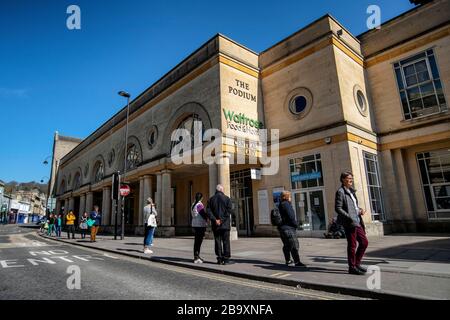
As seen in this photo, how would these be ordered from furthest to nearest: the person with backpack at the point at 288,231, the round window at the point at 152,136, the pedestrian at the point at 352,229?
1. the round window at the point at 152,136
2. the person with backpack at the point at 288,231
3. the pedestrian at the point at 352,229

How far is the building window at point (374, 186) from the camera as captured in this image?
579 inches

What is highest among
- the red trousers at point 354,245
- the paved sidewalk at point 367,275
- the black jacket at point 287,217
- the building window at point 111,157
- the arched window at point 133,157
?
the building window at point 111,157

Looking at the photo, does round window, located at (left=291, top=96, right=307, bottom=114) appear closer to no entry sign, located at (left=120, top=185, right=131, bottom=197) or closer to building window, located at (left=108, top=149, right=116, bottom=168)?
no entry sign, located at (left=120, top=185, right=131, bottom=197)

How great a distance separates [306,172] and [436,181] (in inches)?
269

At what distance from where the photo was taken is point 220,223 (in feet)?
23.4

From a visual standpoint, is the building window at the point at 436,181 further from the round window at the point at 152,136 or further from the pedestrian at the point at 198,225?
the round window at the point at 152,136

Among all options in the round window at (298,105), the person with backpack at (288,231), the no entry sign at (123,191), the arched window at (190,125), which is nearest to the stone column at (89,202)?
the arched window at (190,125)

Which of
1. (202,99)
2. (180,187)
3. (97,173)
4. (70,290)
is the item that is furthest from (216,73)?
(97,173)

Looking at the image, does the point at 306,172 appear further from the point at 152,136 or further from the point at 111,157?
the point at 111,157

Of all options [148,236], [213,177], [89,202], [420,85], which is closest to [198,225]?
[148,236]

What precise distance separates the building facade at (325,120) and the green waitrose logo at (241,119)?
0.21 ft

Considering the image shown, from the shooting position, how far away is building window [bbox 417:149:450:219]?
1458 centimetres

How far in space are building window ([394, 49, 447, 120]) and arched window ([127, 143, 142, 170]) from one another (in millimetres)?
18869
